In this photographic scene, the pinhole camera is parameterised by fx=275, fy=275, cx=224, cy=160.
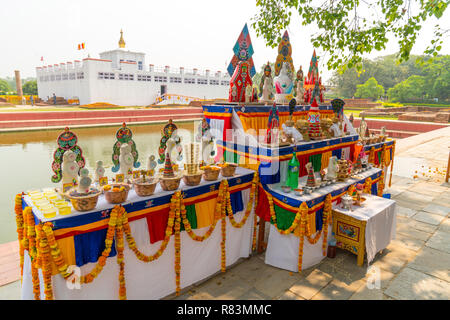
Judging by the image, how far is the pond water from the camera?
735 cm

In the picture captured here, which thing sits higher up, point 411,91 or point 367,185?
point 411,91

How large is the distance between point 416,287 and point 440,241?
1.93 m

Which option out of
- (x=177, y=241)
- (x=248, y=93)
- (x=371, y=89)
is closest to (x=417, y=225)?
(x=248, y=93)

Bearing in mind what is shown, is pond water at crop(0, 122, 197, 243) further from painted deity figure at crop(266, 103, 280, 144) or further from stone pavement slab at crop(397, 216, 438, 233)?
stone pavement slab at crop(397, 216, 438, 233)

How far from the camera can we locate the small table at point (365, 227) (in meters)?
4.24

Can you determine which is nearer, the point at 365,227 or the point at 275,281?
the point at 275,281

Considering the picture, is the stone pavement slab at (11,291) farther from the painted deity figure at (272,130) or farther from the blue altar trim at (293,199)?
the painted deity figure at (272,130)

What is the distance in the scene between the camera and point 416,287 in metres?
3.84

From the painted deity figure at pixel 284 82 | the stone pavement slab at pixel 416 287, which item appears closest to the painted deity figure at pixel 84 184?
the stone pavement slab at pixel 416 287

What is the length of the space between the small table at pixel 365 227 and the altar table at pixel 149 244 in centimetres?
147

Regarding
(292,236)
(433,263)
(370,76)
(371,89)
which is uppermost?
(370,76)

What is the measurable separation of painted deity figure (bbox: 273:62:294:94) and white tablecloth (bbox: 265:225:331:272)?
3.11m

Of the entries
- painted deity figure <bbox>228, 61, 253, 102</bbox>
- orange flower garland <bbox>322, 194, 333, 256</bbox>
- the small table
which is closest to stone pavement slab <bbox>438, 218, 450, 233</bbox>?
the small table

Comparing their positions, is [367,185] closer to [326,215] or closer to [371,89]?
[326,215]
